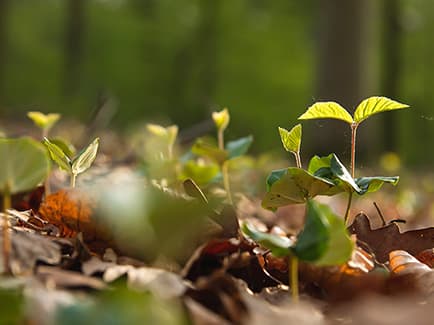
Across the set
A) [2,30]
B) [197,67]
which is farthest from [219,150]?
[197,67]

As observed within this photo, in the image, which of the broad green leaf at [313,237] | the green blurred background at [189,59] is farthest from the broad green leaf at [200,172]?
the green blurred background at [189,59]

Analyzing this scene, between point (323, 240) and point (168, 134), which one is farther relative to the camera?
point (168, 134)

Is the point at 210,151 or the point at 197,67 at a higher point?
the point at 210,151

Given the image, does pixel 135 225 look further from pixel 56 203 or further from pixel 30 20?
pixel 30 20

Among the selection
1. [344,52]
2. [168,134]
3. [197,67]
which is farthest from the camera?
[197,67]

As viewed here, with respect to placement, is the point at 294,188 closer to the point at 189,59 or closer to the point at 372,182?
the point at 372,182

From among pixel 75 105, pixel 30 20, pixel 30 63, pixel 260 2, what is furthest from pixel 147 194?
pixel 30 20
